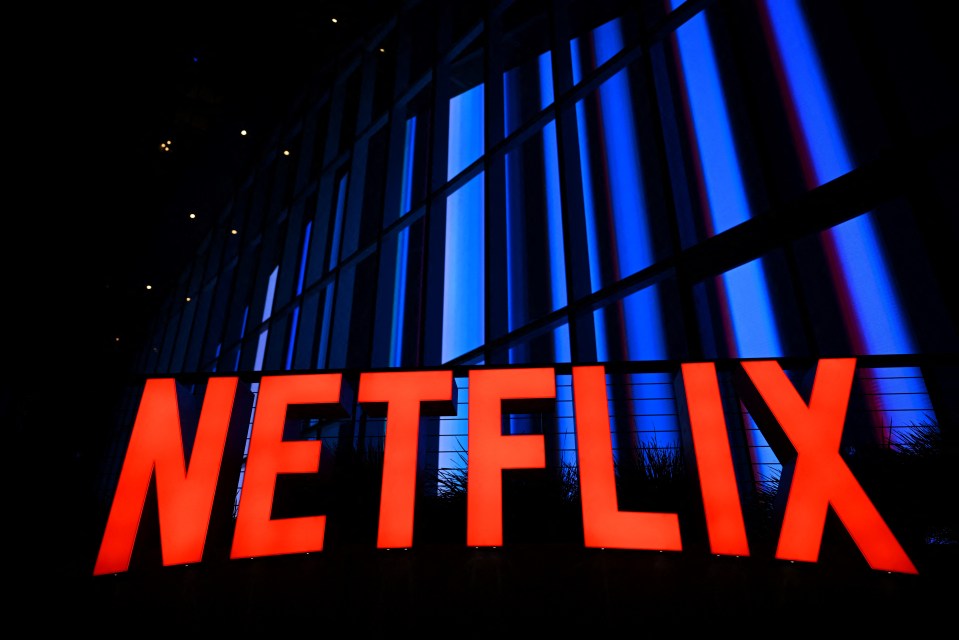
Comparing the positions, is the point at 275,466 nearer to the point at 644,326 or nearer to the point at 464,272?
the point at 644,326

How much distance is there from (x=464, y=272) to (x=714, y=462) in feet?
15.5

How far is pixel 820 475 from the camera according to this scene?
11.2ft

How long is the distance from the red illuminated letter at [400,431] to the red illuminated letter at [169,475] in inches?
43.9

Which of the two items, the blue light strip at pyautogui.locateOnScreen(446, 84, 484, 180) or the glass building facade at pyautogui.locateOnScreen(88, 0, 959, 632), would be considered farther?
the blue light strip at pyautogui.locateOnScreen(446, 84, 484, 180)

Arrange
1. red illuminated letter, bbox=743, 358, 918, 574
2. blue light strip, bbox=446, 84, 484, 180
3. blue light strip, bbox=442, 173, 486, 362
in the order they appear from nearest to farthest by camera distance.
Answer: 1. red illuminated letter, bbox=743, 358, 918, 574
2. blue light strip, bbox=442, 173, 486, 362
3. blue light strip, bbox=446, 84, 484, 180

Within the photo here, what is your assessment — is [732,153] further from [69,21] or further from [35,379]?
[69,21]

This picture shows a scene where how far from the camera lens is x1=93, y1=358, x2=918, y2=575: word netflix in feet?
11.2

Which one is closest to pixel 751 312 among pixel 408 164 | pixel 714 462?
pixel 714 462

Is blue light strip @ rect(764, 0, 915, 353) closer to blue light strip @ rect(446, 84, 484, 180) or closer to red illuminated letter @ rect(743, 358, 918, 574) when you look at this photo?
red illuminated letter @ rect(743, 358, 918, 574)

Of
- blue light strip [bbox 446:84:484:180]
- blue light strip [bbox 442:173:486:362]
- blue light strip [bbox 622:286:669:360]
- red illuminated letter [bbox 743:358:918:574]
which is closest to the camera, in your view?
red illuminated letter [bbox 743:358:918:574]

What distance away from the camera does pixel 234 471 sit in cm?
426

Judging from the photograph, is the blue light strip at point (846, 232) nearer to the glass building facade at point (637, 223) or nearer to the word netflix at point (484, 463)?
the glass building facade at point (637, 223)

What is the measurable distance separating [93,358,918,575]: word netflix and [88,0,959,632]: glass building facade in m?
0.19

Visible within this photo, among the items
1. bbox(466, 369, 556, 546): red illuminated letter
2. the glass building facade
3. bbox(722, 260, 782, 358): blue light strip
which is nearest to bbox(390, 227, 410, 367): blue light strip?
the glass building facade
